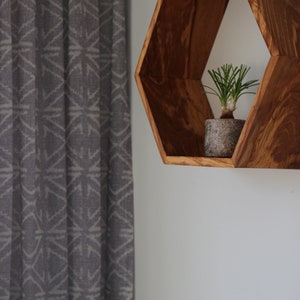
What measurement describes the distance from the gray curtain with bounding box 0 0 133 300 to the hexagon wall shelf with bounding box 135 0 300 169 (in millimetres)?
467

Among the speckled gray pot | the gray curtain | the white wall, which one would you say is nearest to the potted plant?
the speckled gray pot

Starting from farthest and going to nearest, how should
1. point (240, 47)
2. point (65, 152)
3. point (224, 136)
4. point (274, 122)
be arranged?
point (65, 152) → point (240, 47) → point (224, 136) → point (274, 122)

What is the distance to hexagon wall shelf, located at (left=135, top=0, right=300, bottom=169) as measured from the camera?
951mm

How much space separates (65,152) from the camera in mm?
1698

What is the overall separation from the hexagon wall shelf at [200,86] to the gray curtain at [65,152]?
0.47 m

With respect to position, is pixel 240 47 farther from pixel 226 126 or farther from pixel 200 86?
pixel 226 126

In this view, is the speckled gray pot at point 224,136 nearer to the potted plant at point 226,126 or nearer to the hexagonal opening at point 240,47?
the potted plant at point 226,126

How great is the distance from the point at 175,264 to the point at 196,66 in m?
0.57

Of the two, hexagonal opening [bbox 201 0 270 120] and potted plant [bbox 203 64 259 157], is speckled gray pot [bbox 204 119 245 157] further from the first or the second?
hexagonal opening [bbox 201 0 270 120]

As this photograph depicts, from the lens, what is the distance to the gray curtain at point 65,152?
5.34 feet

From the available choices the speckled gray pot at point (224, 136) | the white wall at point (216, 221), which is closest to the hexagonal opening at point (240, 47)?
the white wall at point (216, 221)

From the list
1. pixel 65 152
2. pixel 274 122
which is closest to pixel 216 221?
pixel 274 122

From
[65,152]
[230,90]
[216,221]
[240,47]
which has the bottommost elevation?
[216,221]

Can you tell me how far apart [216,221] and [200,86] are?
1.15 feet
